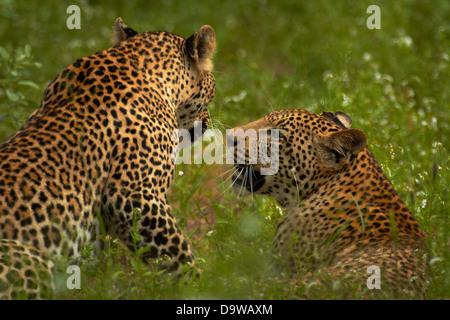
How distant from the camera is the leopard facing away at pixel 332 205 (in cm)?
526

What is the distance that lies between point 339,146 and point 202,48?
62.3 inches

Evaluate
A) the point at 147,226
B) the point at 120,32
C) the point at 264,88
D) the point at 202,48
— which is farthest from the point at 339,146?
the point at 264,88

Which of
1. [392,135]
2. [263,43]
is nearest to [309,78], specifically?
[263,43]

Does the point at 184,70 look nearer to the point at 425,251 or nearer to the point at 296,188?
the point at 296,188

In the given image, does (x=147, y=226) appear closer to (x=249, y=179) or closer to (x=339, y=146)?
(x=249, y=179)

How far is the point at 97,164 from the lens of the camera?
18.6 feet

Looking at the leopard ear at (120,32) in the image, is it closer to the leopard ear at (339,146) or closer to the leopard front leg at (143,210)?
the leopard front leg at (143,210)

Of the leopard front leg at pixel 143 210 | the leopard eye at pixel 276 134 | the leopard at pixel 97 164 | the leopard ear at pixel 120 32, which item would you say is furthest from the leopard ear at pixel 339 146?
the leopard ear at pixel 120 32

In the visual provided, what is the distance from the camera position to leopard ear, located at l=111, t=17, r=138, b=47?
265 inches

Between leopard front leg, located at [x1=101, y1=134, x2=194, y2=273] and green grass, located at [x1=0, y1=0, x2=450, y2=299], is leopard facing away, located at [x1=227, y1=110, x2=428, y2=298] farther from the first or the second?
leopard front leg, located at [x1=101, y1=134, x2=194, y2=273]

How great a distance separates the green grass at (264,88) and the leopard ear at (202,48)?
853 millimetres

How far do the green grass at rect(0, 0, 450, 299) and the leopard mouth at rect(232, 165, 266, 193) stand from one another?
313 mm

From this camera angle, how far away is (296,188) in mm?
6312

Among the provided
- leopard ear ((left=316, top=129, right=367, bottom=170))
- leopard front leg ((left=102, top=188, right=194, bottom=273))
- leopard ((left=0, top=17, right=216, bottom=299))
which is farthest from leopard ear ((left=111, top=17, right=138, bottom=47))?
leopard ear ((left=316, top=129, right=367, bottom=170))
